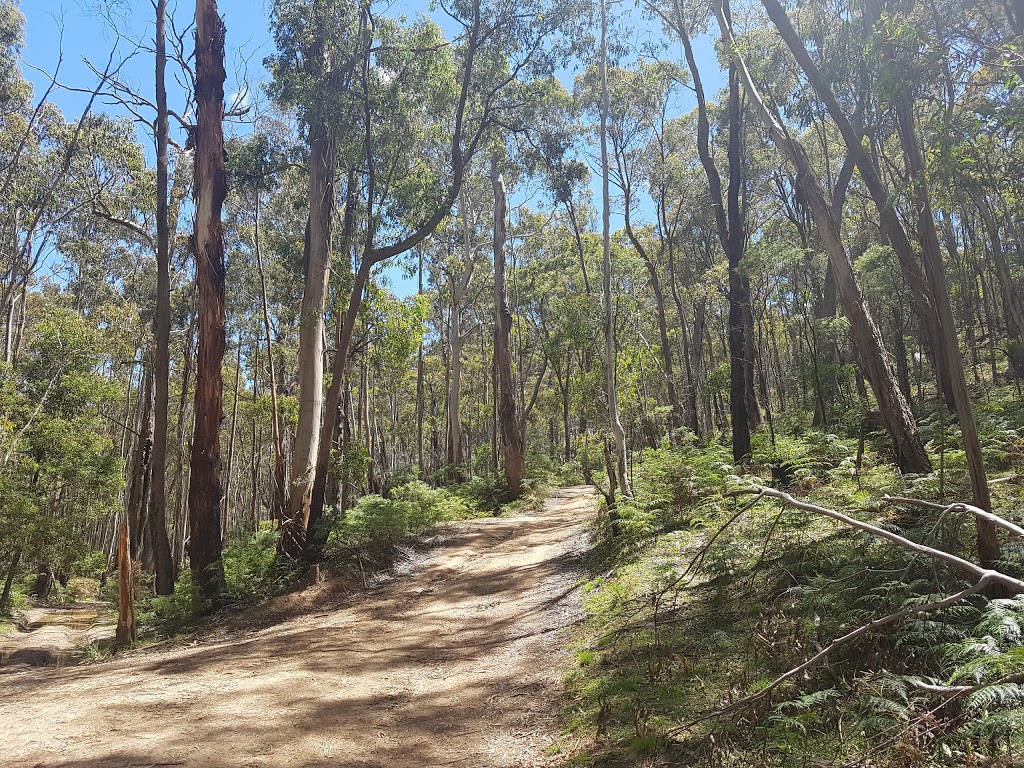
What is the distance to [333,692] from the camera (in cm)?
526

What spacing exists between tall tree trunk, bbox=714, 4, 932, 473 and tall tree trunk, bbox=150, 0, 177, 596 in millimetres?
10193

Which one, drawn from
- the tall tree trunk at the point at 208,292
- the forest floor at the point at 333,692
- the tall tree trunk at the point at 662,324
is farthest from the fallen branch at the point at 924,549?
the tall tree trunk at the point at 662,324

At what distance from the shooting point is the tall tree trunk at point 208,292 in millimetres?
10164

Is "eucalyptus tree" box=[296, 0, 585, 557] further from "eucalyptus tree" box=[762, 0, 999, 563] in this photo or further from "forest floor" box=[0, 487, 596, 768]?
"eucalyptus tree" box=[762, 0, 999, 563]

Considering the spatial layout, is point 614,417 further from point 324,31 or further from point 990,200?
point 990,200

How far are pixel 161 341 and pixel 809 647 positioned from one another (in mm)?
10618

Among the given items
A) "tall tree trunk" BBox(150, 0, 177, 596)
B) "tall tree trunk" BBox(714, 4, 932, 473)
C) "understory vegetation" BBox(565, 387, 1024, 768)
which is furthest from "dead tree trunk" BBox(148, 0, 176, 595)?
"tall tree trunk" BBox(714, 4, 932, 473)

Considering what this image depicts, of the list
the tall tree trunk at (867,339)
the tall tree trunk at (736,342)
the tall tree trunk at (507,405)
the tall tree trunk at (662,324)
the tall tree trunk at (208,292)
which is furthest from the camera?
the tall tree trunk at (662,324)

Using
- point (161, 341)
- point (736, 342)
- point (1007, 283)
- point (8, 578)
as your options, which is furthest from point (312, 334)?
point (1007, 283)

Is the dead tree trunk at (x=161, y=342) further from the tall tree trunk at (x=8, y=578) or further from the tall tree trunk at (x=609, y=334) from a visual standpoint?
the tall tree trunk at (x=609, y=334)

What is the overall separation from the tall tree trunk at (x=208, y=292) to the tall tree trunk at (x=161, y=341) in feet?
1.91

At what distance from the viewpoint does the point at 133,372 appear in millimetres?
27500

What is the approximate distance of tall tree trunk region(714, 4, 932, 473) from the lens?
703 centimetres

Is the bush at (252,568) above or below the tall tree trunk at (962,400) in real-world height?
below
